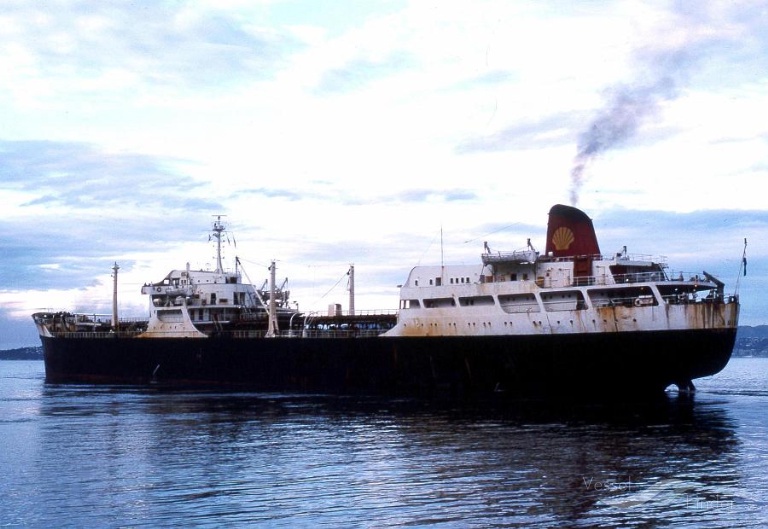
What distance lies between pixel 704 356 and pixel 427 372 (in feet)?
55.0

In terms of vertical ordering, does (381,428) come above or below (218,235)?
below

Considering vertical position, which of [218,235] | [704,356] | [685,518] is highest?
[218,235]

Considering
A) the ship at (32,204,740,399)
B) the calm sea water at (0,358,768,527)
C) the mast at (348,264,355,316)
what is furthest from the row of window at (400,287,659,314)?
the mast at (348,264,355,316)

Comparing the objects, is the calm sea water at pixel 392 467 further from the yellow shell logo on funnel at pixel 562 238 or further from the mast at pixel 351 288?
the mast at pixel 351 288

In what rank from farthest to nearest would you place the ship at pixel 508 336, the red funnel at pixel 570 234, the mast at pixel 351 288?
1. the mast at pixel 351 288
2. the red funnel at pixel 570 234
3. the ship at pixel 508 336

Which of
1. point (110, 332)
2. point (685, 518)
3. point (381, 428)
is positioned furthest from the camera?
point (110, 332)

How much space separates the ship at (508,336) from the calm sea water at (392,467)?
10.0 ft

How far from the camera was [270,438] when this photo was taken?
120 feet

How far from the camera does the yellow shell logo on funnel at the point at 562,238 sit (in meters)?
53.2

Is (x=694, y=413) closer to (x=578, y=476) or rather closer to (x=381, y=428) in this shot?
(x=381, y=428)

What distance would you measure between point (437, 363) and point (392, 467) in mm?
26166

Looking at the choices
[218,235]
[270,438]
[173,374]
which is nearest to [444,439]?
[270,438]

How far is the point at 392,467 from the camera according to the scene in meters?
29.1

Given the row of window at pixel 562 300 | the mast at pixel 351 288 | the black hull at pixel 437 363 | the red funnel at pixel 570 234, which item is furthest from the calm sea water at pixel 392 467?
the mast at pixel 351 288
